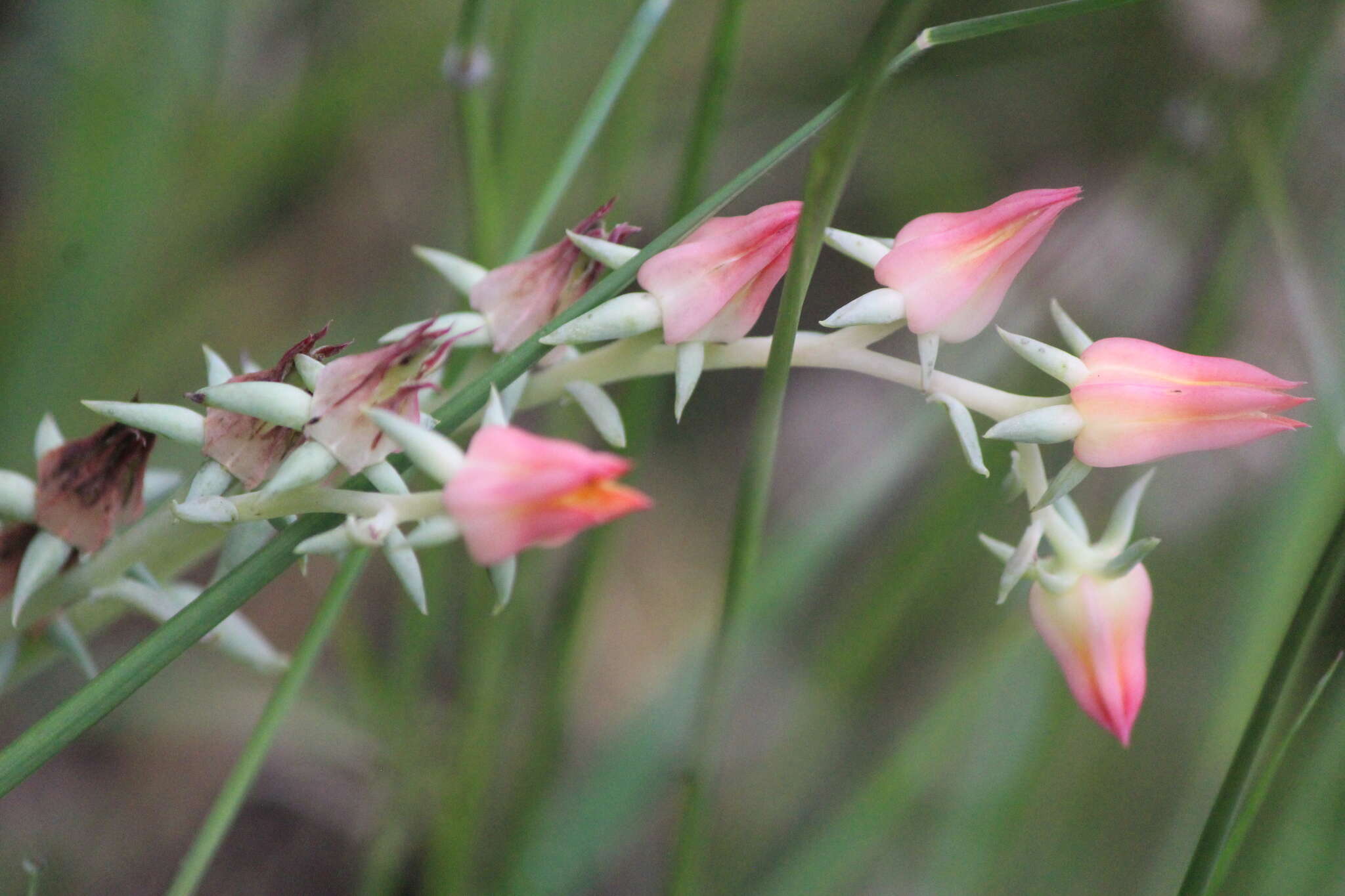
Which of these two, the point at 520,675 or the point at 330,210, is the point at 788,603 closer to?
the point at 520,675

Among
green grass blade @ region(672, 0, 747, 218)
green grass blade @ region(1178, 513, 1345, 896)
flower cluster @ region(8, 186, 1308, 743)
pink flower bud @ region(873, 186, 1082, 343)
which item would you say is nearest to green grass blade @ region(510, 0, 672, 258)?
green grass blade @ region(672, 0, 747, 218)

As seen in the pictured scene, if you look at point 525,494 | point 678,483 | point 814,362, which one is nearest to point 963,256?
point 814,362

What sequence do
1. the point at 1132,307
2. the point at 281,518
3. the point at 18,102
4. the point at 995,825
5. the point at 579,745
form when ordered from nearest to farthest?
the point at 281,518 → the point at 995,825 → the point at 18,102 → the point at 1132,307 → the point at 579,745

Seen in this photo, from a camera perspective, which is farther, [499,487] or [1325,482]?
[1325,482]

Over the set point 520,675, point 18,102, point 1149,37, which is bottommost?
point 520,675

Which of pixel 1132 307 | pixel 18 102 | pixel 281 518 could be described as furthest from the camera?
pixel 1132 307

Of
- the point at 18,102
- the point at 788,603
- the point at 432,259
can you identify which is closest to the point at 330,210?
the point at 18,102

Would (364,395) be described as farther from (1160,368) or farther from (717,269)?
(1160,368)
